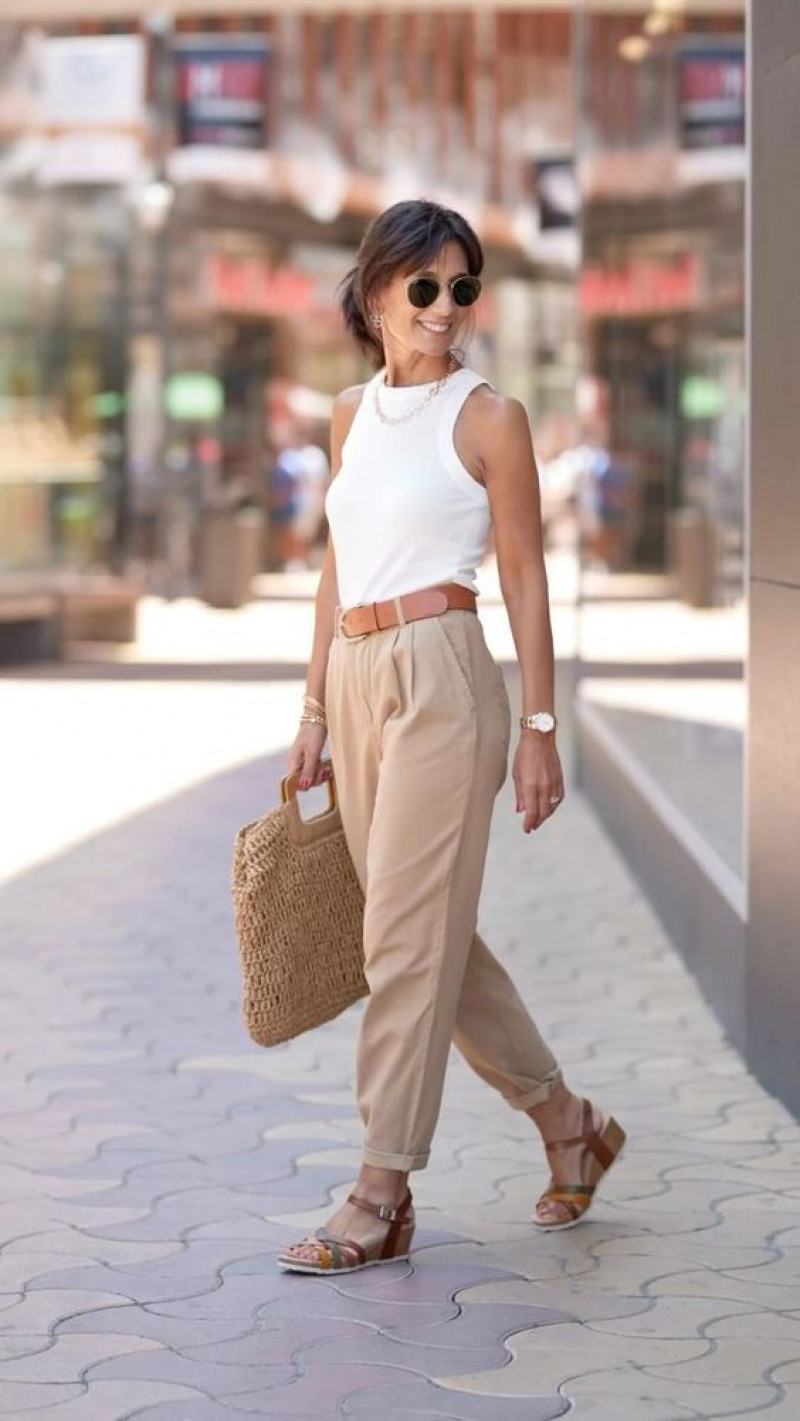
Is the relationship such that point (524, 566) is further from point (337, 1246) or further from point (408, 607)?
point (337, 1246)

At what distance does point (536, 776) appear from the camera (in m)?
4.50

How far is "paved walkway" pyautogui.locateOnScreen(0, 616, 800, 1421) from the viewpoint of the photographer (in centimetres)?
392

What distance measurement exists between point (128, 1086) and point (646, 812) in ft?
11.1

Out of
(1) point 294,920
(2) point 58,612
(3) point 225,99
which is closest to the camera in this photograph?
(1) point 294,920

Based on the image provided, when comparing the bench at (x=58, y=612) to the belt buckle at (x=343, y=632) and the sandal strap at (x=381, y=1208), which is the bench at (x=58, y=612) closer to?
the belt buckle at (x=343, y=632)

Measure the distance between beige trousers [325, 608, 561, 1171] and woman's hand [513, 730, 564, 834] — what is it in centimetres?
5

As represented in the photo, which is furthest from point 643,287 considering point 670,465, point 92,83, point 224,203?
point 224,203

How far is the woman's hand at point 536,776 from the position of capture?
4496 millimetres

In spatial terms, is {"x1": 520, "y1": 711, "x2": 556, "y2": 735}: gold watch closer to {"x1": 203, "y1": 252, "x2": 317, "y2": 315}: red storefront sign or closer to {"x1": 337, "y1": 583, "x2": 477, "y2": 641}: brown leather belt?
{"x1": 337, "y1": 583, "x2": 477, "y2": 641}: brown leather belt

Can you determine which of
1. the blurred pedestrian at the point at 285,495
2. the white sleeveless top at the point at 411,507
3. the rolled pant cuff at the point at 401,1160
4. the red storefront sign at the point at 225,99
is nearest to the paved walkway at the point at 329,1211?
the rolled pant cuff at the point at 401,1160

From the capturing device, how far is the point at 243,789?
11.9 m

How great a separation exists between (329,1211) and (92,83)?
20215mm

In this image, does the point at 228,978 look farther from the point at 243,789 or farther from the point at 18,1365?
the point at 243,789

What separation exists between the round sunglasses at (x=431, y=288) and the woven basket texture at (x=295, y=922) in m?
0.88
